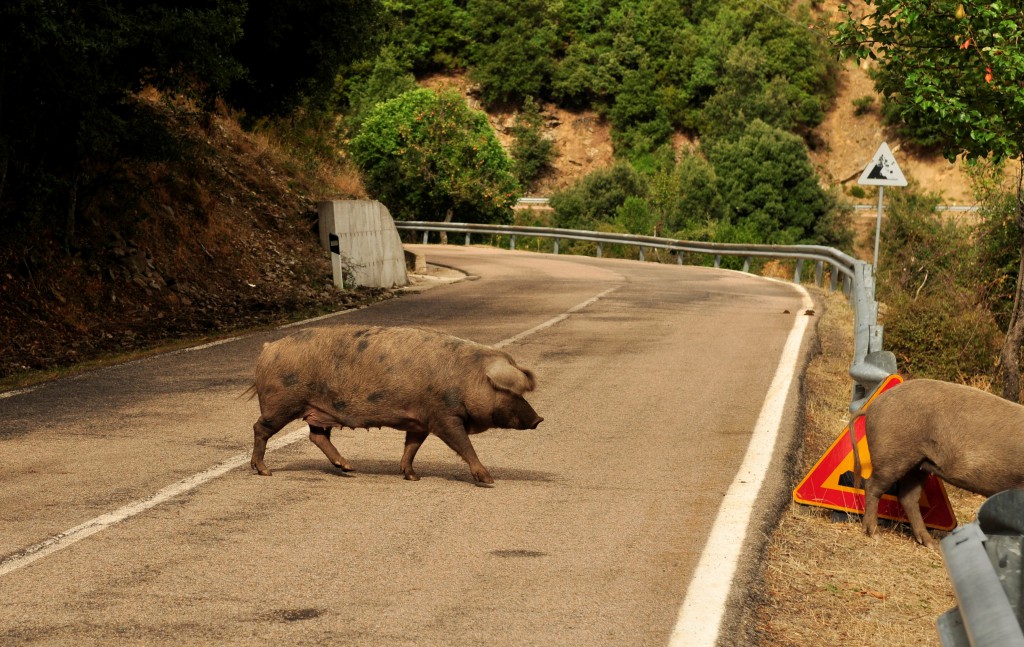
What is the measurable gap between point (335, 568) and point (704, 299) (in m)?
16.2

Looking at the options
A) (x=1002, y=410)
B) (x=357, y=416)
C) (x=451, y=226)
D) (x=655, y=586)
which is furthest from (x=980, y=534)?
(x=451, y=226)

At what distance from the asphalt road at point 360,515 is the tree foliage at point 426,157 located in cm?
3391

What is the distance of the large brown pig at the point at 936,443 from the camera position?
6.87 metres

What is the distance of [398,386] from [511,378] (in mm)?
744

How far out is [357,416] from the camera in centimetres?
788

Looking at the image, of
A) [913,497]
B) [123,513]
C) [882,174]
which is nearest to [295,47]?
[882,174]

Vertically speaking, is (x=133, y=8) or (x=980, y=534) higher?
(x=133, y=8)

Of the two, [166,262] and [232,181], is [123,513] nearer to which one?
[166,262]

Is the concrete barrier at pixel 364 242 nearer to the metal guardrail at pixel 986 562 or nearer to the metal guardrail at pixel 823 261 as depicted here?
the metal guardrail at pixel 823 261

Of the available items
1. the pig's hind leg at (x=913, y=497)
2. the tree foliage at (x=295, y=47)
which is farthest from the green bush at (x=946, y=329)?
the tree foliage at (x=295, y=47)

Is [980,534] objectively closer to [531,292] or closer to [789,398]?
[789,398]

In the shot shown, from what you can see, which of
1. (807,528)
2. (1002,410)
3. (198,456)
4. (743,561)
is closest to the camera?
(743,561)

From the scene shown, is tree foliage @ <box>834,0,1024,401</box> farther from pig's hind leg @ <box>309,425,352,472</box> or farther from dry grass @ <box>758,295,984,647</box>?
pig's hind leg @ <box>309,425,352,472</box>

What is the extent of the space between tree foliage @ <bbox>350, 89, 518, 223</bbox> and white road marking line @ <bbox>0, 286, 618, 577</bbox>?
37.8m
